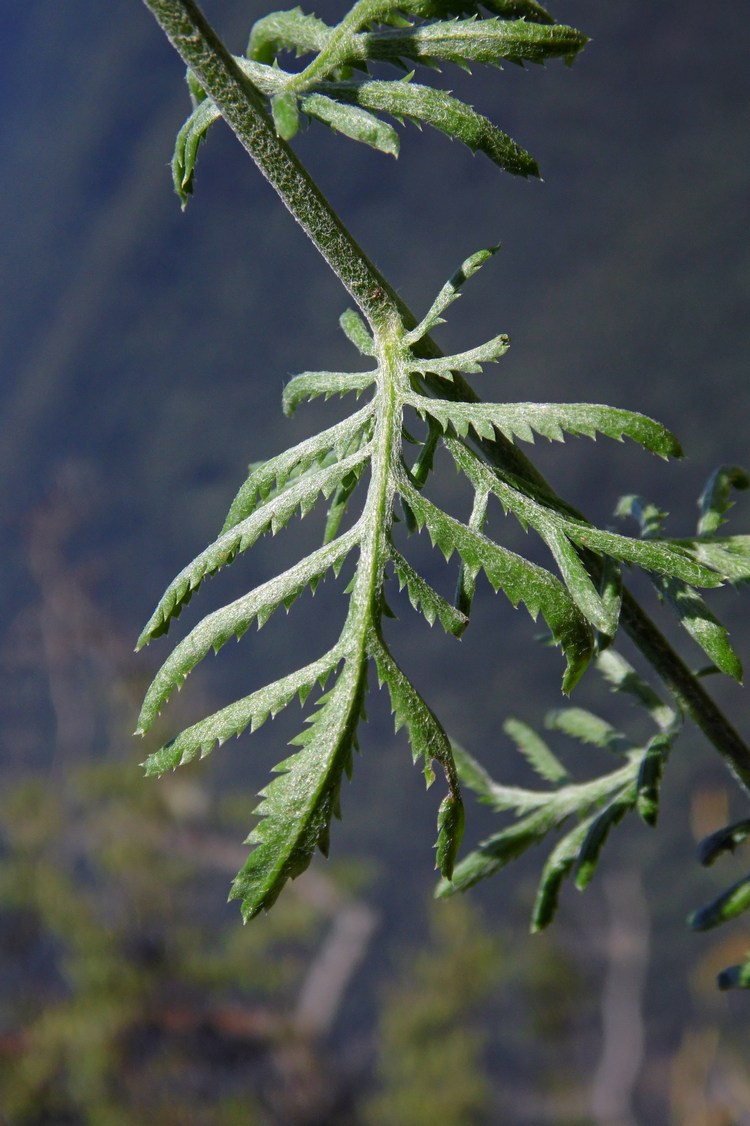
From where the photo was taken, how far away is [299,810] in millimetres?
471

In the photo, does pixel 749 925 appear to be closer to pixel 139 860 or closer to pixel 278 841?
pixel 139 860

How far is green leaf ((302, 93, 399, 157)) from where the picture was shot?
19.0 inches

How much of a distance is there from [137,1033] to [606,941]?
166cm

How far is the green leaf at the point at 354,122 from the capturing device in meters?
0.48

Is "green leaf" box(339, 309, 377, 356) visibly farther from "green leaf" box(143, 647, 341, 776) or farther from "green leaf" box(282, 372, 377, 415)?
"green leaf" box(143, 647, 341, 776)

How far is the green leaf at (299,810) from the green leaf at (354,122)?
280 millimetres

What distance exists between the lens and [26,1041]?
8.62ft

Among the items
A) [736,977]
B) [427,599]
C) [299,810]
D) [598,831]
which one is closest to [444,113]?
[427,599]

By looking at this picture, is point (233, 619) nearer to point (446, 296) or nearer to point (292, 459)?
point (292, 459)

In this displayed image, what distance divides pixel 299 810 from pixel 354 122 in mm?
345

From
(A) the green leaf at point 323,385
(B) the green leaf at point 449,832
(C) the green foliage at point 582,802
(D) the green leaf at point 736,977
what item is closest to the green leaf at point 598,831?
(C) the green foliage at point 582,802

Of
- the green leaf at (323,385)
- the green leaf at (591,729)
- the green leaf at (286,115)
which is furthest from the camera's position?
the green leaf at (591,729)

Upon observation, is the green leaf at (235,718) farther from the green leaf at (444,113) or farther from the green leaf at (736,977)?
the green leaf at (736,977)

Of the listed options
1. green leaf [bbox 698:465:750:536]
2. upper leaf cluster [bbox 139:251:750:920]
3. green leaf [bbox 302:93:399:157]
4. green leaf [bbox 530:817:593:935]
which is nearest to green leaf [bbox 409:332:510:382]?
upper leaf cluster [bbox 139:251:750:920]
